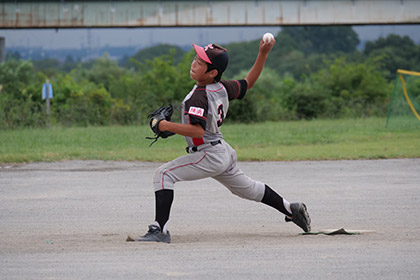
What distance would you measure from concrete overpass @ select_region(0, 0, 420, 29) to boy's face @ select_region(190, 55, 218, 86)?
22.2 metres

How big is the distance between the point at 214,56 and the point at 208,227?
1.94 m

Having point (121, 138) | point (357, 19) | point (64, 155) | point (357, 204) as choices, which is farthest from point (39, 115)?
point (357, 204)

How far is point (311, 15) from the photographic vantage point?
28.3m

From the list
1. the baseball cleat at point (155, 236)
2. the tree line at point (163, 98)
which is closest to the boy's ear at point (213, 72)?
the baseball cleat at point (155, 236)

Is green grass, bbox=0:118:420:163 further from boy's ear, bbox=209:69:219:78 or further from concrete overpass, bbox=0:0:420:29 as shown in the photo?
boy's ear, bbox=209:69:219:78

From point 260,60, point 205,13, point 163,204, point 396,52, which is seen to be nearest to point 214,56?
point 260,60

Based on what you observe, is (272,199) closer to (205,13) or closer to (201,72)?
(201,72)

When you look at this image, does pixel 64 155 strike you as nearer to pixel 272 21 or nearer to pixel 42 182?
pixel 42 182

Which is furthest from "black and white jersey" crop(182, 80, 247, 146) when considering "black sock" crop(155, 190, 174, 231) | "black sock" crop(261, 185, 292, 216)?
"black sock" crop(261, 185, 292, 216)

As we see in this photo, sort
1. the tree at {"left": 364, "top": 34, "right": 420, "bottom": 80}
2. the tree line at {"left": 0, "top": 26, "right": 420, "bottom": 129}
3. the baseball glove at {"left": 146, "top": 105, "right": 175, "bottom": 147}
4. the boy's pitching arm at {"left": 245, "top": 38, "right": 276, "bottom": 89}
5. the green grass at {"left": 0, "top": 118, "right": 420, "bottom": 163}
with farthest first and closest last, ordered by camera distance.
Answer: the tree at {"left": 364, "top": 34, "right": 420, "bottom": 80}
the tree line at {"left": 0, "top": 26, "right": 420, "bottom": 129}
the green grass at {"left": 0, "top": 118, "right": 420, "bottom": 163}
the boy's pitching arm at {"left": 245, "top": 38, "right": 276, "bottom": 89}
the baseball glove at {"left": 146, "top": 105, "right": 175, "bottom": 147}

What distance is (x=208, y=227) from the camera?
7.20 metres

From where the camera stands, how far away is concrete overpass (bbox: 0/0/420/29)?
28.0 m

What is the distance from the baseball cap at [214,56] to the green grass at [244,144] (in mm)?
8082

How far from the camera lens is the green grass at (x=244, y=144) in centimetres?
1463
